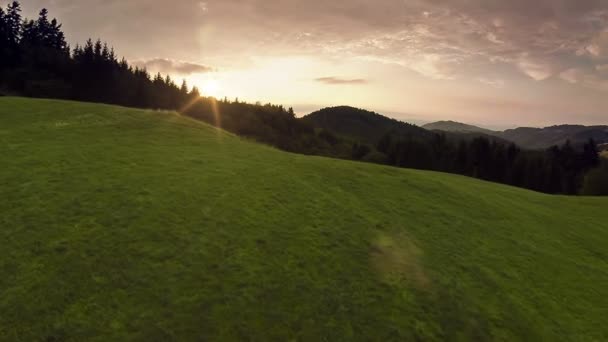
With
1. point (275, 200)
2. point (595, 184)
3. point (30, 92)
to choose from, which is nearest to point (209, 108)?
point (30, 92)

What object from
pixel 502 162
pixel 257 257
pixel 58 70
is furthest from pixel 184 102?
pixel 257 257

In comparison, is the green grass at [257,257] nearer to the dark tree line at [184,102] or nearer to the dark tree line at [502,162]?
the dark tree line at [184,102]

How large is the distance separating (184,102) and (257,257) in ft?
457

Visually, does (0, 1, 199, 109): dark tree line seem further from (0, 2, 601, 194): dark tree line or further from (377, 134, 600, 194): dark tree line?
(377, 134, 600, 194): dark tree line

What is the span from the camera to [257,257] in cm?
1083

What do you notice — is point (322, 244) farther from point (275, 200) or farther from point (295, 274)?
point (275, 200)

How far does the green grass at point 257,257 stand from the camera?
8336 mm

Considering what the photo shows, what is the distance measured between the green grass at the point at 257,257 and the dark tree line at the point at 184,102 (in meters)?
79.4

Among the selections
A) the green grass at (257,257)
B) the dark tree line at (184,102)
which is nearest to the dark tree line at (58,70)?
Result: the dark tree line at (184,102)

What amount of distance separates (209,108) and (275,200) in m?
138

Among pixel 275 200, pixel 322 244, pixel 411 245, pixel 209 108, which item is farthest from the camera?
pixel 209 108

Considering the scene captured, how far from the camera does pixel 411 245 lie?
1356 cm

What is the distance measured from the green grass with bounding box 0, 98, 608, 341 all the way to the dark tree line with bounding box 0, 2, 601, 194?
79378 mm

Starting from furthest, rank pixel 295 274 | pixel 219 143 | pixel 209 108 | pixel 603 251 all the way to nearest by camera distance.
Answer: pixel 209 108 < pixel 219 143 < pixel 603 251 < pixel 295 274
